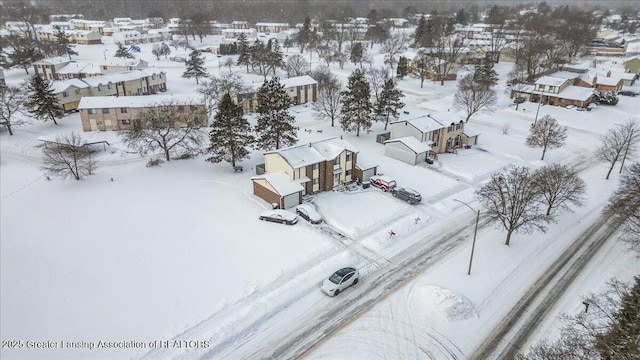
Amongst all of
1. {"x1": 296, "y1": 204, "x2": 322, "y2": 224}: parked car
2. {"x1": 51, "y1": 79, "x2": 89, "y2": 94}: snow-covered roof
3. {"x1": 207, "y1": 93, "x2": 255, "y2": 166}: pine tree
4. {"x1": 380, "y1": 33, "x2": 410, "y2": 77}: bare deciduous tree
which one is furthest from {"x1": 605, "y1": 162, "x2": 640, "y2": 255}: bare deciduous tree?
{"x1": 51, "y1": 79, "x2": 89, "y2": 94}: snow-covered roof

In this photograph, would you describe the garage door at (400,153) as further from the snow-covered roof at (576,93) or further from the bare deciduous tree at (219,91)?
the snow-covered roof at (576,93)

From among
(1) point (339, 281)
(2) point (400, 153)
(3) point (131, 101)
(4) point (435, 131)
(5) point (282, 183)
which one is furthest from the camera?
(3) point (131, 101)

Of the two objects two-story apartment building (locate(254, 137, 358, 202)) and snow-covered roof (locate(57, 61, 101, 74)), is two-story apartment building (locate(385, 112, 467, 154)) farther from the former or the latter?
snow-covered roof (locate(57, 61, 101, 74))

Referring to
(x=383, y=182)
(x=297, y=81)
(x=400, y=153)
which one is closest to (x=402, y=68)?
(x=297, y=81)

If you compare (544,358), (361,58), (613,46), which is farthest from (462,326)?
(613,46)

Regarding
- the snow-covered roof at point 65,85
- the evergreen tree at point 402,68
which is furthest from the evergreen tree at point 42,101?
the evergreen tree at point 402,68

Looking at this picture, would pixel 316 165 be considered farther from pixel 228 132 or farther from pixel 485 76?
pixel 485 76

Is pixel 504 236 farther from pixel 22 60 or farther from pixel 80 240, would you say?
pixel 22 60
